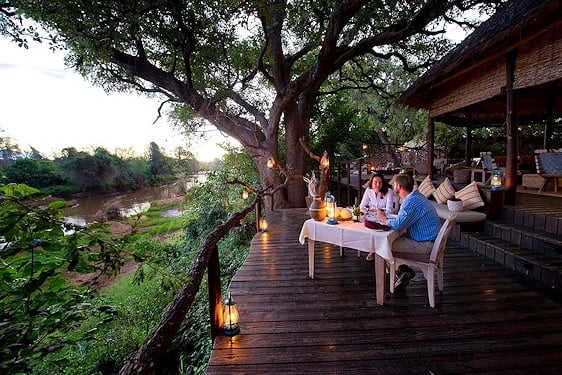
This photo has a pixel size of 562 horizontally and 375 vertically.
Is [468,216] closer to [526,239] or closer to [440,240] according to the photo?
[526,239]

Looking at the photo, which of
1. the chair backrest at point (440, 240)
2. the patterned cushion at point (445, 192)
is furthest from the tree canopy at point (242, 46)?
the chair backrest at point (440, 240)

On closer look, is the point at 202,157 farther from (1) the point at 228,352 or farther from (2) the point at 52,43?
(1) the point at 228,352

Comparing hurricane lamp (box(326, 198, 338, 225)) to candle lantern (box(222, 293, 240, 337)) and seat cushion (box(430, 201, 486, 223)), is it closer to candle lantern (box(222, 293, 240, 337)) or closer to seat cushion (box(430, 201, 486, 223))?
candle lantern (box(222, 293, 240, 337))

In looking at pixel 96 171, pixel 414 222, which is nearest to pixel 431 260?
pixel 414 222

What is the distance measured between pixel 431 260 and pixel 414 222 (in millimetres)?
426

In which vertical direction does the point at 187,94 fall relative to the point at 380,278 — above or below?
above

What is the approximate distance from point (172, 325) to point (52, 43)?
24.2 feet

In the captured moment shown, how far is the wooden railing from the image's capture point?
1020 millimetres

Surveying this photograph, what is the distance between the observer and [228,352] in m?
2.13

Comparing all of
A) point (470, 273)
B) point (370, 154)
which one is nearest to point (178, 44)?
point (470, 273)

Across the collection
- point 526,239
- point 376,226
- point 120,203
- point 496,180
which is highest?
point 496,180

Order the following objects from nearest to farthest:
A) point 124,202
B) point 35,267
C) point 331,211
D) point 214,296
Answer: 1. point 35,267
2. point 214,296
3. point 331,211
4. point 124,202

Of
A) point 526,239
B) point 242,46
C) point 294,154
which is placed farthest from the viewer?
point 294,154

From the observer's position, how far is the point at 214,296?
228cm
